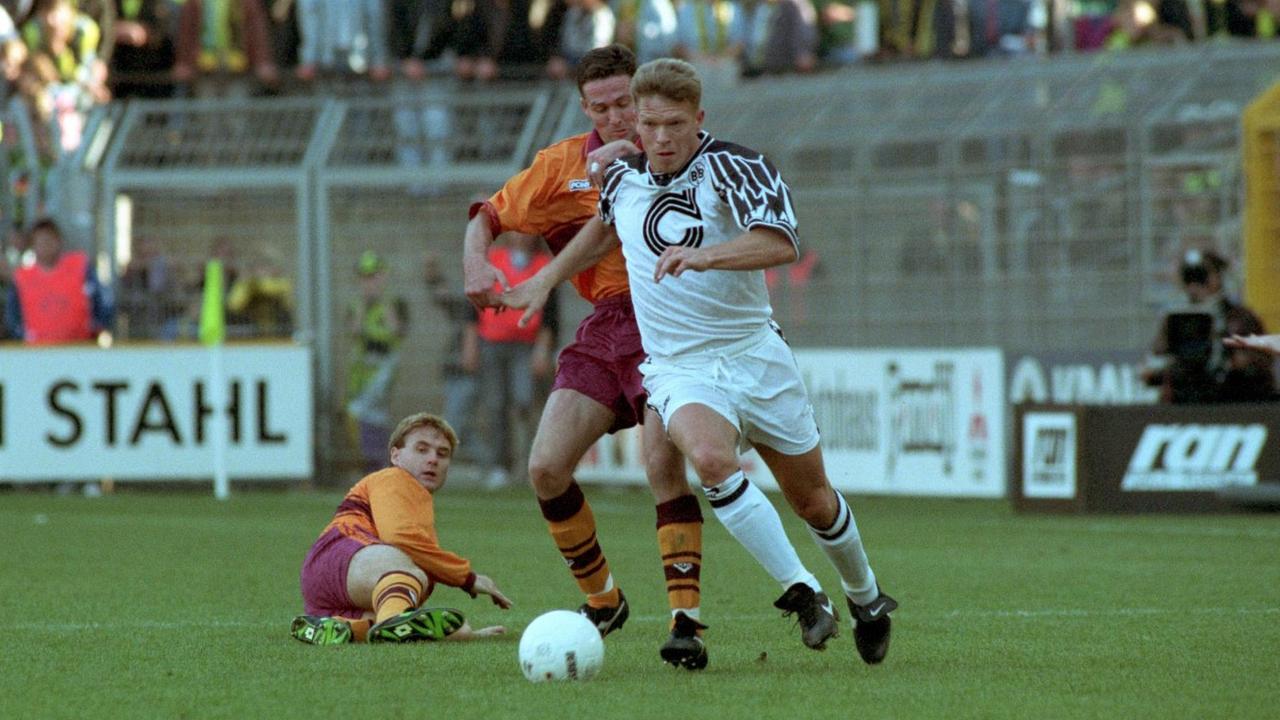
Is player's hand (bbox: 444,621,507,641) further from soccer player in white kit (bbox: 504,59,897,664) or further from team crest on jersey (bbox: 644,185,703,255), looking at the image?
team crest on jersey (bbox: 644,185,703,255)

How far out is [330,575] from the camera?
7785mm

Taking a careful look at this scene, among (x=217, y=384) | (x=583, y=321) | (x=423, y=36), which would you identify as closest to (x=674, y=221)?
(x=583, y=321)

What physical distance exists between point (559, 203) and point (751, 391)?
153 cm

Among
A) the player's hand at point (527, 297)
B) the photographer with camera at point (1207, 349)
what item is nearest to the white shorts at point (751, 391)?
the player's hand at point (527, 297)

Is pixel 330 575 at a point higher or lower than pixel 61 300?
higher

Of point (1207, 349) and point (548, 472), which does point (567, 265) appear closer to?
point (548, 472)

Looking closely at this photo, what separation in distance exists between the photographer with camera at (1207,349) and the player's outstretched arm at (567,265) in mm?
8514

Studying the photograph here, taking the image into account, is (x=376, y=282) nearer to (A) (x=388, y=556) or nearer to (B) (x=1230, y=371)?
(B) (x=1230, y=371)

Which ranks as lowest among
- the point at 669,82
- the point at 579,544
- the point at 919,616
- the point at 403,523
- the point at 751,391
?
the point at 919,616

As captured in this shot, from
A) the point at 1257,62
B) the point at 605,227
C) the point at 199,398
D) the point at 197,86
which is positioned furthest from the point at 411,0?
the point at 605,227

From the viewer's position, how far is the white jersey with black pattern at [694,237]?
6914 mm

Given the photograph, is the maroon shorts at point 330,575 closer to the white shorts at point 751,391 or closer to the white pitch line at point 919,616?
the white pitch line at point 919,616

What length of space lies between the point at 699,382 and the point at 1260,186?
34.3ft

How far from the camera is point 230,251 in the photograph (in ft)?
66.9
